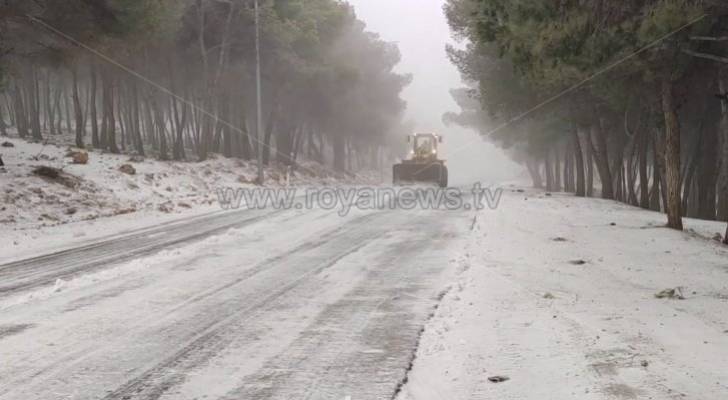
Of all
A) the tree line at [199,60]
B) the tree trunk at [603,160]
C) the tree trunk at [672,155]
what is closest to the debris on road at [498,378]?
the tree trunk at [672,155]

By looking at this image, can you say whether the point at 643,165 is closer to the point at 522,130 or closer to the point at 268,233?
the point at 522,130

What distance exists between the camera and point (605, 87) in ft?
57.0

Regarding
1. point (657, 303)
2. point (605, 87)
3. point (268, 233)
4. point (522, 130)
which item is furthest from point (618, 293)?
point (522, 130)

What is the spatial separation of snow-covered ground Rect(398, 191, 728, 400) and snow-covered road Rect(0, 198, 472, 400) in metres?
0.39

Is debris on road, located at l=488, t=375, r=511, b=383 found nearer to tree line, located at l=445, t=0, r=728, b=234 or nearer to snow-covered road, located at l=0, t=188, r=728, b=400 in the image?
snow-covered road, located at l=0, t=188, r=728, b=400

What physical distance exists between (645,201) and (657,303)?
19365 mm

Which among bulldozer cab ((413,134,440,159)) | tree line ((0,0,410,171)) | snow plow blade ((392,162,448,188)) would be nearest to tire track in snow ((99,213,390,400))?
tree line ((0,0,410,171))

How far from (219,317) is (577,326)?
3.26m

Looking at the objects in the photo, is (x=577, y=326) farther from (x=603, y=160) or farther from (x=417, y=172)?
(x=417, y=172)

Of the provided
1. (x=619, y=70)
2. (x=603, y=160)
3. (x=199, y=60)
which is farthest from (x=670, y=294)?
(x=199, y=60)

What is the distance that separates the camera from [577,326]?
504cm

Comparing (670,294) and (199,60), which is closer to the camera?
(670,294)

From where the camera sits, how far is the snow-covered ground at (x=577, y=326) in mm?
3783

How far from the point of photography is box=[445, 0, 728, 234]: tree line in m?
9.39
